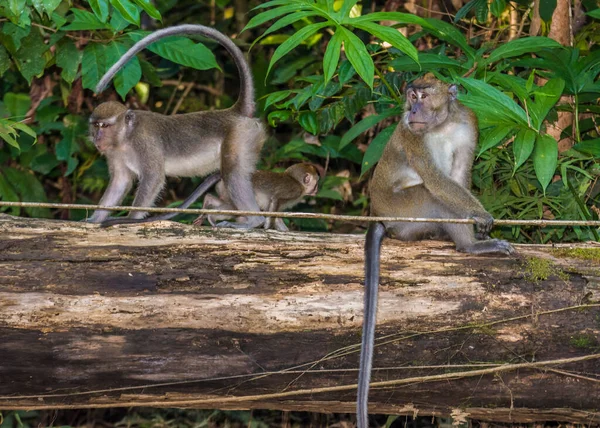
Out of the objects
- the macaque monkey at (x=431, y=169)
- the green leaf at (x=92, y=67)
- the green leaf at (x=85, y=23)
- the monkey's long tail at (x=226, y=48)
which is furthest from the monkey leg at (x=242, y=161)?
the green leaf at (x=85, y=23)

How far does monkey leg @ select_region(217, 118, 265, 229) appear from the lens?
663cm

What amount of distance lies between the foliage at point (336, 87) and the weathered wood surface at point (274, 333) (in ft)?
3.05

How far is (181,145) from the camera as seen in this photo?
692 centimetres

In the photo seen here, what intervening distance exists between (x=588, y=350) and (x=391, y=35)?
207 centimetres

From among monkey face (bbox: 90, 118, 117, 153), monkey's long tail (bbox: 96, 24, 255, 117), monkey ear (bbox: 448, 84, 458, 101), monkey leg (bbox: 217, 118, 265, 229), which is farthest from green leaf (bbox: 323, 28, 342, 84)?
monkey face (bbox: 90, 118, 117, 153)

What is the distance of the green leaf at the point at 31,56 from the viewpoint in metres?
6.72

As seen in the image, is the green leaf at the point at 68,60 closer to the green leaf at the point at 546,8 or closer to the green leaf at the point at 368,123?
the green leaf at the point at 368,123

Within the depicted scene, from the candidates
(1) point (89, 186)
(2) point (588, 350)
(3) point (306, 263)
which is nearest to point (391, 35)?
(3) point (306, 263)

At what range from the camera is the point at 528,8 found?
25.6ft

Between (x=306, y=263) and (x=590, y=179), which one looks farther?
(x=590, y=179)

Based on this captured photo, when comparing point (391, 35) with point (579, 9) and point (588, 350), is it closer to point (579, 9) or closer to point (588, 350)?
point (588, 350)

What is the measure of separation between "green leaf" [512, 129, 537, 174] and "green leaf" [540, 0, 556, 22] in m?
1.99

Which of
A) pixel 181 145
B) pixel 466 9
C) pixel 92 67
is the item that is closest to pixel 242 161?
pixel 181 145

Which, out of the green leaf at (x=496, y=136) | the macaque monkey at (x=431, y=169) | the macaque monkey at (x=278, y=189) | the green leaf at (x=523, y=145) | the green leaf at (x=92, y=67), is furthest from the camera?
the macaque monkey at (x=278, y=189)
